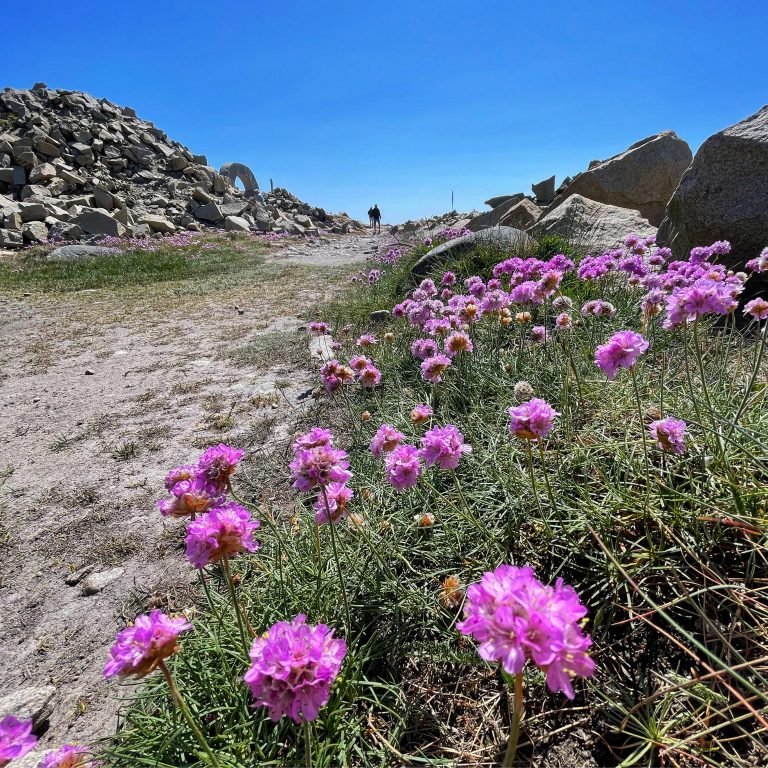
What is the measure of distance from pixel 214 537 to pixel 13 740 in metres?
0.59

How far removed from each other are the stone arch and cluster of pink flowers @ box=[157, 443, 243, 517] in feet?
124

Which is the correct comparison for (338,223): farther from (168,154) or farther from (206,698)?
(206,698)

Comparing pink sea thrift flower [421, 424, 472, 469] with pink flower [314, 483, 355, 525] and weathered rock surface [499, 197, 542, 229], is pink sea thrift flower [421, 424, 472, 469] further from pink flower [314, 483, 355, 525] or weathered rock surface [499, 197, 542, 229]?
weathered rock surface [499, 197, 542, 229]

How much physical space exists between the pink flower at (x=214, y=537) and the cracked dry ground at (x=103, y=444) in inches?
40.3

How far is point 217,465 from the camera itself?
1.64m

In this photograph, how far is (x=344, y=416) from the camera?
4055mm

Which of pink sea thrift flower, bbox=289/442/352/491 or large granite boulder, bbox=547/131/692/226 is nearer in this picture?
pink sea thrift flower, bbox=289/442/352/491

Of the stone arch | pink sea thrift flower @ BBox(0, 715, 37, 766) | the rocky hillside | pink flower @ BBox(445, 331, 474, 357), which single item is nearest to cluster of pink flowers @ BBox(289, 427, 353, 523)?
pink sea thrift flower @ BBox(0, 715, 37, 766)

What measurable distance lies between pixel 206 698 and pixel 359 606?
642mm

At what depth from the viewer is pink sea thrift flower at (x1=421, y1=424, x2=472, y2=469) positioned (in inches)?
70.4

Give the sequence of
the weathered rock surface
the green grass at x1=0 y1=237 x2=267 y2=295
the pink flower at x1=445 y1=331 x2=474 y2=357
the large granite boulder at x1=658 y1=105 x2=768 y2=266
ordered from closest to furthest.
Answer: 1. the pink flower at x1=445 y1=331 x2=474 y2=357
2. the large granite boulder at x1=658 y1=105 x2=768 y2=266
3. the weathered rock surface
4. the green grass at x1=0 y1=237 x2=267 y2=295

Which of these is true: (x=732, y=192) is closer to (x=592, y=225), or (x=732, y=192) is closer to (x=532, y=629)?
(x=592, y=225)

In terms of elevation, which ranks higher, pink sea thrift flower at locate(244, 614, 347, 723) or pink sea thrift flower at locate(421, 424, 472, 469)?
pink sea thrift flower at locate(421, 424, 472, 469)

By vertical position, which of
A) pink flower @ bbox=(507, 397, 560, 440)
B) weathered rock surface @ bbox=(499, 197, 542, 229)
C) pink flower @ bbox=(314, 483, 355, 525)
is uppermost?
weathered rock surface @ bbox=(499, 197, 542, 229)
